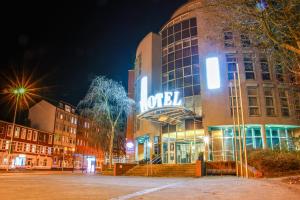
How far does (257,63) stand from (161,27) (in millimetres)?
14853

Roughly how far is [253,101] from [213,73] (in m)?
5.15

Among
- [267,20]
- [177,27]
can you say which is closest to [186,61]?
[177,27]

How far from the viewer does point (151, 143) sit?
34.5 metres

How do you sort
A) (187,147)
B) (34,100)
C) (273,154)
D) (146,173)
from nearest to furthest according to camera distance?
(273,154), (146,173), (187,147), (34,100)

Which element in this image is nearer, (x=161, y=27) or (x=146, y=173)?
(x=146, y=173)

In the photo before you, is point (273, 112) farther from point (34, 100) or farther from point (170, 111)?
point (34, 100)

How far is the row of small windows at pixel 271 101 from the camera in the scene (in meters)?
29.1

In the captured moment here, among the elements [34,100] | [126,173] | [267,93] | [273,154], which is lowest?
[126,173]

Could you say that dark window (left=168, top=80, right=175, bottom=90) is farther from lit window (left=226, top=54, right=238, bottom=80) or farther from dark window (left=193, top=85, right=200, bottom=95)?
lit window (left=226, top=54, right=238, bottom=80)

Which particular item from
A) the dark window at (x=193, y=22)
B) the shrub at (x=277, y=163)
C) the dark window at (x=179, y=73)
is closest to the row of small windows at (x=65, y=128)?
the dark window at (x=179, y=73)

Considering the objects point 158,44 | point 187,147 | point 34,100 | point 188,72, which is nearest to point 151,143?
point 187,147

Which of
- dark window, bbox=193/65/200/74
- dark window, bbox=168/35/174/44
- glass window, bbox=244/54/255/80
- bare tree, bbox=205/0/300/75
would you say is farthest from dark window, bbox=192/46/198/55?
bare tree, bbox=205/0/300/75

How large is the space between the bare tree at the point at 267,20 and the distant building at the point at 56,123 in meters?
59.3

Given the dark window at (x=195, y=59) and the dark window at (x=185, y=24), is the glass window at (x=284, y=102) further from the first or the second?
the dark window at (x=185, y=24)
